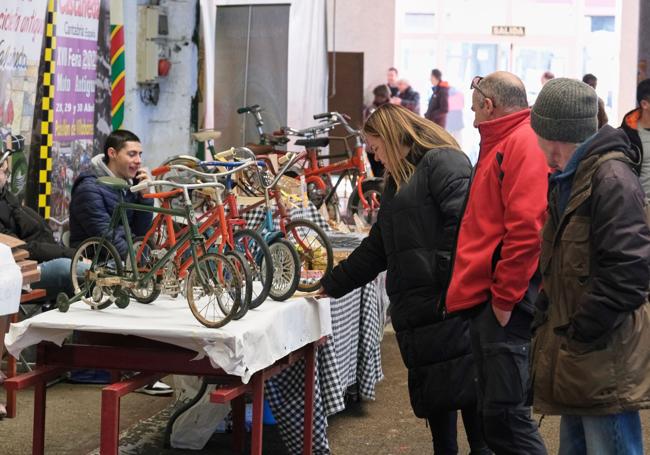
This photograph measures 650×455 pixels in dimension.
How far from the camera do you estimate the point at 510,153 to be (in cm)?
404

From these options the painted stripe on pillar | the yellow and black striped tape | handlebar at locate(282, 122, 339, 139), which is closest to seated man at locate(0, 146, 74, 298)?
the yellow and black striped tape

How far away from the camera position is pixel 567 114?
3541mm

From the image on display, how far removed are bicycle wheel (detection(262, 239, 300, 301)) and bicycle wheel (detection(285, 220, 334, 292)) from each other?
0.36 m

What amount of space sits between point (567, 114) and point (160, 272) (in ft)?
6.24

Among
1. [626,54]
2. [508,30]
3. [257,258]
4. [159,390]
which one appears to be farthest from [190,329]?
[626,54]

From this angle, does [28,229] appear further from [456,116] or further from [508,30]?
[508,30]

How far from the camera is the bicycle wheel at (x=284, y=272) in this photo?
16.3 ft

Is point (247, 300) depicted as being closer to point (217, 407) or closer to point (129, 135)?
point (217, 407)

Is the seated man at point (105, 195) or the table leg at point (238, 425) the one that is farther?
the seated man at point (105, 195)

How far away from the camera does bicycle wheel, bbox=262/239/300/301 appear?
4953mm

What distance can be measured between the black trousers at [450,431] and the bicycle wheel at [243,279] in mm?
951

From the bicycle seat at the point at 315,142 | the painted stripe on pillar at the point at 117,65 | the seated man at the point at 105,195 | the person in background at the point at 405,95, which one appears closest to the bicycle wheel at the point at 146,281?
the seated man at the point at 105,195

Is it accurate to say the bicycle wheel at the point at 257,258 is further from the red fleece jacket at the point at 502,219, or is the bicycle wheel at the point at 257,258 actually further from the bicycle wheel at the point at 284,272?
the red fleece jacket at the point at 502,219

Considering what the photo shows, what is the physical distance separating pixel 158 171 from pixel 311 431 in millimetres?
1279
